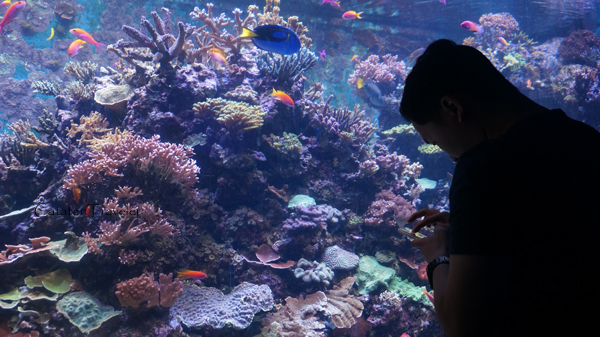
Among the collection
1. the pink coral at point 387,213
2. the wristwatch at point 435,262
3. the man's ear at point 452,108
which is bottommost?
the pink coral at point 387,213

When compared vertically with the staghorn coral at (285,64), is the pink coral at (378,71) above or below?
below

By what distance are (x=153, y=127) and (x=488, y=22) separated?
16.6 metres

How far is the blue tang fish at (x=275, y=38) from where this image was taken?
4.34 m

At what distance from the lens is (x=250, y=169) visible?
18.2ft

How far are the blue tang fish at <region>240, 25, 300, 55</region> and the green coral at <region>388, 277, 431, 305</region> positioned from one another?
4.65 m

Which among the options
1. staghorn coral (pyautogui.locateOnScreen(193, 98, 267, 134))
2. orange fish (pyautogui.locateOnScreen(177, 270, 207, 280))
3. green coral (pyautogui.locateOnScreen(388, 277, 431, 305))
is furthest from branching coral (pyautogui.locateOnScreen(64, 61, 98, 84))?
green coral (pyautogui.locateOnScreen(388, 277, 431, 305))

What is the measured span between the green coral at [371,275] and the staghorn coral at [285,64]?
14.7ft

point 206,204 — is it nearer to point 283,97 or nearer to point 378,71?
point 283,97

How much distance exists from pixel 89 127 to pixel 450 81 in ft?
21.0

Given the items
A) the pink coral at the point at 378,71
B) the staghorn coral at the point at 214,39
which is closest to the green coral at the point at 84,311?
the staghorn coral at the point at 214,39

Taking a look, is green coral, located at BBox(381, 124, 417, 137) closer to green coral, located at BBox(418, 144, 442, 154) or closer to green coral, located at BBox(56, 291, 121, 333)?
green coral, located at BBox(418, 144, 442, 154)

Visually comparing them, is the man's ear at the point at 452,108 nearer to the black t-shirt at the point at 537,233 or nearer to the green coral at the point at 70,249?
the black t-shirt at the point at 537,233

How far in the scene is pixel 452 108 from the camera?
1.13 m

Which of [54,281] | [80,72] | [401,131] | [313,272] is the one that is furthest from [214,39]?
[401,131]
